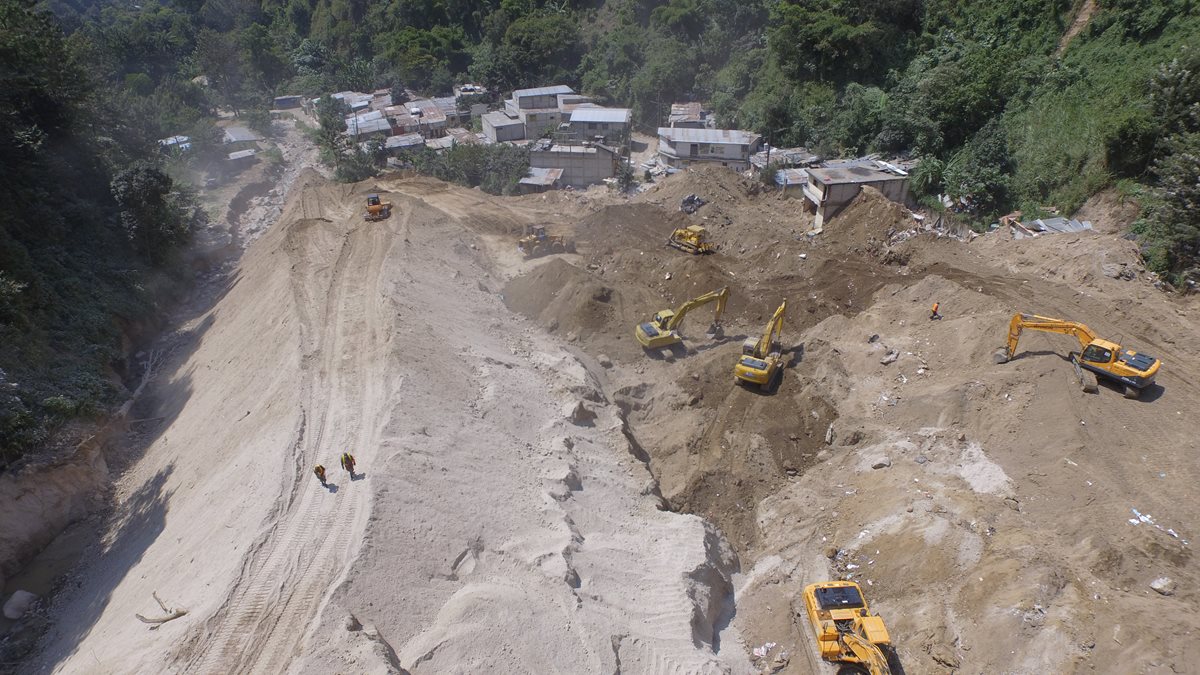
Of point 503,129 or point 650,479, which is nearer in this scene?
point 650,479

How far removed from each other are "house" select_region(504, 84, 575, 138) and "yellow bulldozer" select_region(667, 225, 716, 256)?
23606 millimetres

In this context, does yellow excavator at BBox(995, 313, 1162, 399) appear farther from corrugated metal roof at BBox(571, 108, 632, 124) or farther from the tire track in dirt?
corrugated metal roof at BBox(571, 108, 632, 124)

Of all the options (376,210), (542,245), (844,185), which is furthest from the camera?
(542,245)

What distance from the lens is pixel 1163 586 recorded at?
1217 centimetres

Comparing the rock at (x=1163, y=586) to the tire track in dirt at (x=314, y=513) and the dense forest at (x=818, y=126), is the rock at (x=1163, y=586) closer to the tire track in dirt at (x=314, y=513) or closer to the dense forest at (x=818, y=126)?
the dense forest at (x=818, y=126)

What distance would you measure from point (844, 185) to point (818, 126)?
11.8m

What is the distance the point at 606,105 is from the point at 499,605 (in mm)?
52026

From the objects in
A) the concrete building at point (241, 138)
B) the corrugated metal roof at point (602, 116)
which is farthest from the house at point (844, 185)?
the concrete building at point (241, 138)

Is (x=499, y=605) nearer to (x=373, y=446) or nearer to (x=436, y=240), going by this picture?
(x=373, y=446)

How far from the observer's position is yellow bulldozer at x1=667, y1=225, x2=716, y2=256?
29.1 metres

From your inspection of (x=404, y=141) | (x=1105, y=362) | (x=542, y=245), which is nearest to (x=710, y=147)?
(x=542, y=245)

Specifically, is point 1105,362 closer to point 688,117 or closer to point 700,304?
point 700,304

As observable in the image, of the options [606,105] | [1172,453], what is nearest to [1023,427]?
[1172,453]

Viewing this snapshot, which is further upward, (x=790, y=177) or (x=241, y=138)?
(x=790, y=177)
